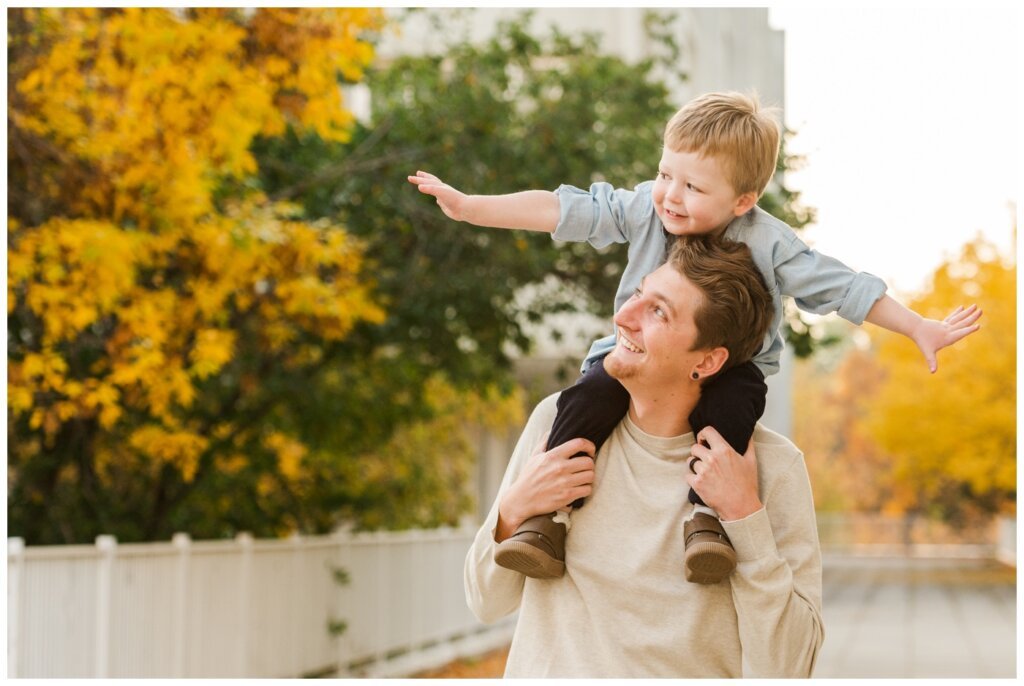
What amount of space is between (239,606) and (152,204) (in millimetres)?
4343

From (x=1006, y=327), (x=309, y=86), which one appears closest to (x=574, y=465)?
(x=309, y=86)

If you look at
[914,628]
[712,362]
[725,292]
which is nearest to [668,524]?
[712,362]

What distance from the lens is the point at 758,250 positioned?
3.26 meters

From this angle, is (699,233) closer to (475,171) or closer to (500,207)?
(500,207)

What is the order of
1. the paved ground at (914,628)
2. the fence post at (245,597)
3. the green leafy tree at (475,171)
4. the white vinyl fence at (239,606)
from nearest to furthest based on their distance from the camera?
the white vinyl fence at (239,606) → the green leafy tree at (475,171) → the fence post at (245,597) → the paved ground at (914,628)

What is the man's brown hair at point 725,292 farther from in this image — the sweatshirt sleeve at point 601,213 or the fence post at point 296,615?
the fence post at point 296,615

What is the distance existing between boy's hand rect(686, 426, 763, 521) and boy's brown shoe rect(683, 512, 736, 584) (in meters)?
0.04

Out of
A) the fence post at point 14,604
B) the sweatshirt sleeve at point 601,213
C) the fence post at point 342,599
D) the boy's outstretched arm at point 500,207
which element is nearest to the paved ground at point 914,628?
the fence post at point 342,599

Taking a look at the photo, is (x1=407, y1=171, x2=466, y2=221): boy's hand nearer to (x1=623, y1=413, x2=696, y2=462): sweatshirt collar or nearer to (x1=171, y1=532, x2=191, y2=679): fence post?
(x1=623, y1=413, x2=696, y2=462): sweatshirt collar

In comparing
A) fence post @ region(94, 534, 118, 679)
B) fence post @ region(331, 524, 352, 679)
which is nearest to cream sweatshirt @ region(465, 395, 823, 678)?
fence post @ region(94, 534, 118, 679)

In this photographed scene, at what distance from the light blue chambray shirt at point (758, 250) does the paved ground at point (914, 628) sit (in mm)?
12781

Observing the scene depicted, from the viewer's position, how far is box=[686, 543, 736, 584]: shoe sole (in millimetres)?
3033

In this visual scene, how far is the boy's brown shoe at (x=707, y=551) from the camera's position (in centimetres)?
304

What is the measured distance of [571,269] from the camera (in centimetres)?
1222
